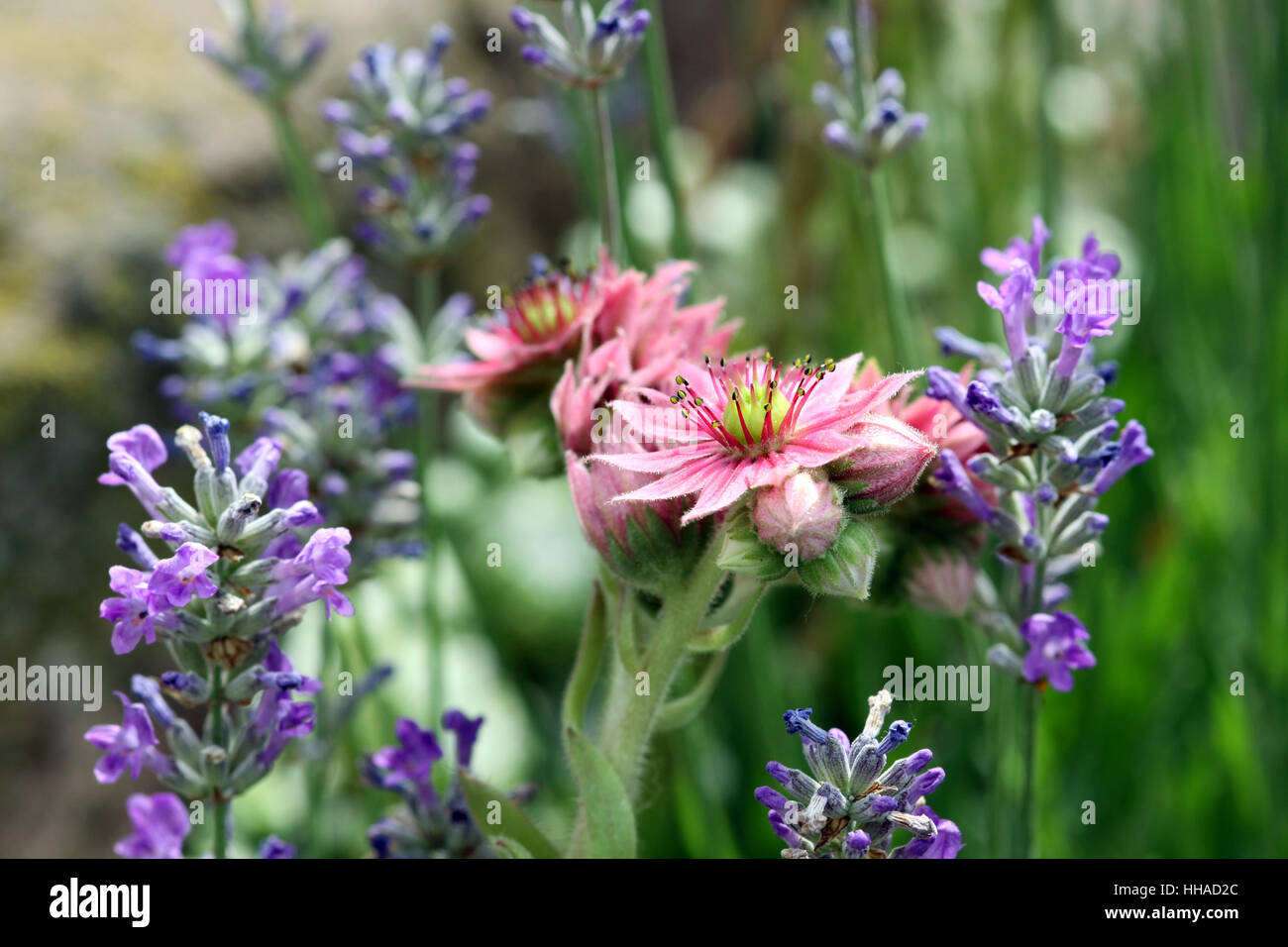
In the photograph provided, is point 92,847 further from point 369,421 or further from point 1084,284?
point 1084,284

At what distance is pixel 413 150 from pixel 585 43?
254 mm

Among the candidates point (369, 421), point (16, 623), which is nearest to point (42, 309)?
point (16, 623)

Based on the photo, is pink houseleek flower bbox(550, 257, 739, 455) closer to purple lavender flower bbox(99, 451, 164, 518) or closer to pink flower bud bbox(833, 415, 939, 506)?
pink flower bud bbox(833, 415, 939, 506)

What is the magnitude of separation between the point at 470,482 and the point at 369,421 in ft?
3.14

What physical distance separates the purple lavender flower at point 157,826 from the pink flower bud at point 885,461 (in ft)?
1.69

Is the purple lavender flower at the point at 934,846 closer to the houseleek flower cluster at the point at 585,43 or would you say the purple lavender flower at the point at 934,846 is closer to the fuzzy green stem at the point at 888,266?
the fuzzy green stem at the point at 888,266

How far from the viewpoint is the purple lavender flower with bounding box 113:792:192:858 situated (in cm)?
85

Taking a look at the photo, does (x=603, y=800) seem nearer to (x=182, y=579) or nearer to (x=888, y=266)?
(x=182, y=579)

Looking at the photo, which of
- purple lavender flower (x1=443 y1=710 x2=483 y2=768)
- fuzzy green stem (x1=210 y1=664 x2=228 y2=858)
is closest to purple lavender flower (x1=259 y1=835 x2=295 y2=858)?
fuzzy green stem (x1=210 y1=664 x2=228 y2=858)

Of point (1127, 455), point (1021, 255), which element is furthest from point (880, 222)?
point (1127, 455)

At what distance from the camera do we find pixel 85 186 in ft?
5.74

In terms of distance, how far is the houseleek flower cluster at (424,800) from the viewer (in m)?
0.88

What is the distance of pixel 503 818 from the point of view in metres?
0.79

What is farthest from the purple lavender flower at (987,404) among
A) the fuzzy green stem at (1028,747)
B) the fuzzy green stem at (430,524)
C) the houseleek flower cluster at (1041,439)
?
the fuzzy green stem at (430,524)
